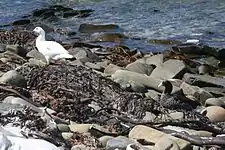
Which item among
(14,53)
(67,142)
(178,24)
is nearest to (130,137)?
(67,142)

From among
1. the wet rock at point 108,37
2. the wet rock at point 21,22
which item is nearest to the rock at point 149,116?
the wet rock at point 108,37

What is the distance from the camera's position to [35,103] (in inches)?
243

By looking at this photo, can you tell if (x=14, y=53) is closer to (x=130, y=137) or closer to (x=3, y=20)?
(x=130, y=137)

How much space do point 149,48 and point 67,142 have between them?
8303mm

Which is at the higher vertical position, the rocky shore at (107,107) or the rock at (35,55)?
the rocky shore at (107,107)

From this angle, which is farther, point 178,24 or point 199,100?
point 178,24

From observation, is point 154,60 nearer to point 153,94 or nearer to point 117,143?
point 153,94

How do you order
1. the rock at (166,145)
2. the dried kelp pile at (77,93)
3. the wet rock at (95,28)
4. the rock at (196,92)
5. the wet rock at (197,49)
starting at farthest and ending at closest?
the wet rock at (95,28), the wet rock at (197,49), the rock at (196,92), the dried kelp pile at (77,93), the rock at (166,145)

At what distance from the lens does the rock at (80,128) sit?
5.38 meters

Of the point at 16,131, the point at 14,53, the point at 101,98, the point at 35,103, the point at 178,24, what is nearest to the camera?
the point at 16,131

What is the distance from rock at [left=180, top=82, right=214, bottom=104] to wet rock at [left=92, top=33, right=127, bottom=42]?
6.11m

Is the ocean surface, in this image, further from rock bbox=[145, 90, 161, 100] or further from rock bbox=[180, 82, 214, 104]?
rock bbox=[145, 90, 161, 100]

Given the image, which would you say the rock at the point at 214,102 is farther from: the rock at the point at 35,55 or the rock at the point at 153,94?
the rock at the point at 35,55

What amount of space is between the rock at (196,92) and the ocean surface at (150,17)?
15.6 ft
